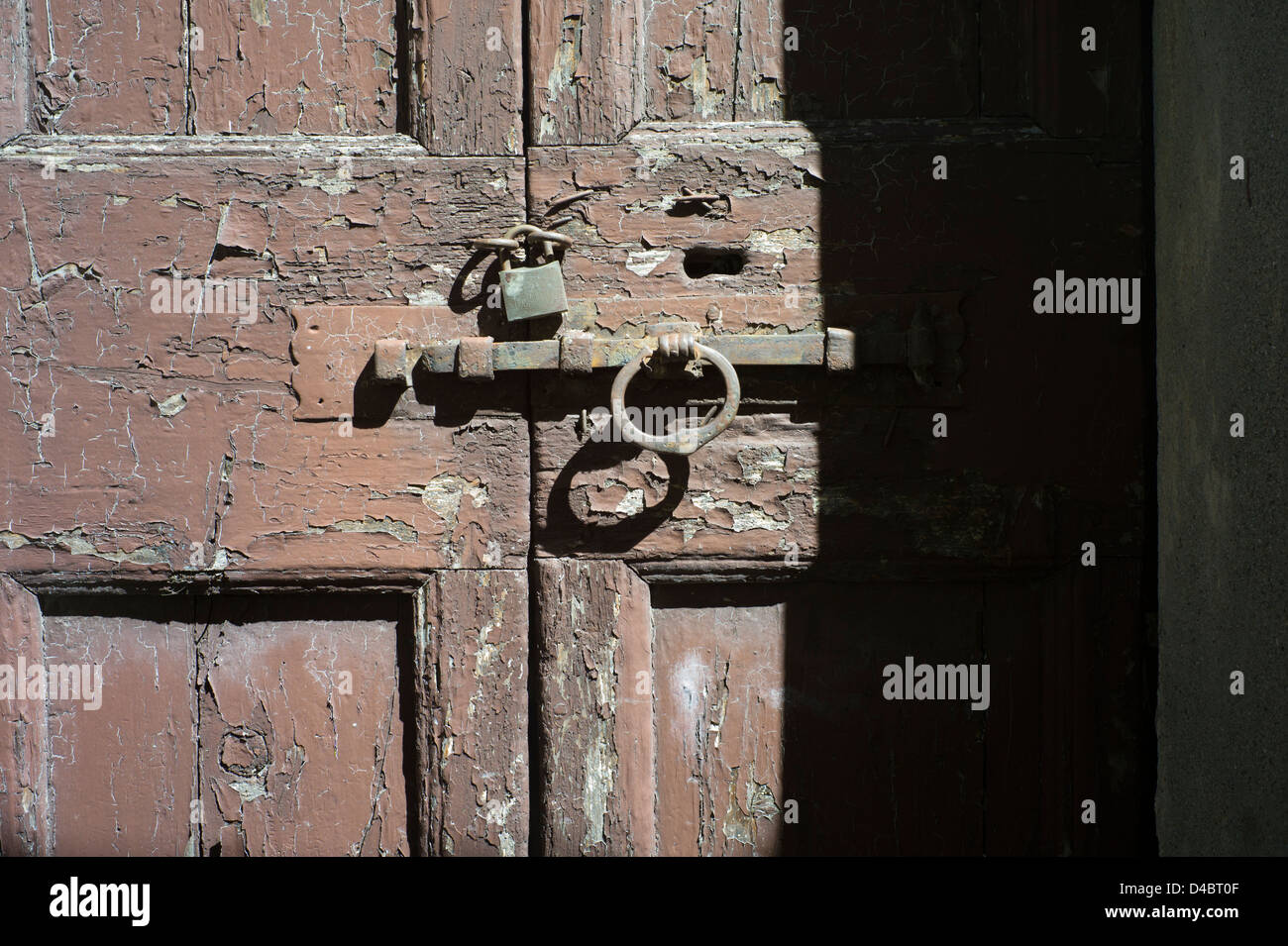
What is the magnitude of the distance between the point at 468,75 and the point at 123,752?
0.95 metres

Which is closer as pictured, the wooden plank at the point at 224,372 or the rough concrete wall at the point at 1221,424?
the rough concrete wall at the point at 1221,424

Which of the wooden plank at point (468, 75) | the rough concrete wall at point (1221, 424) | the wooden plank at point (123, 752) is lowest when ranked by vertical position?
the wooden plank at point (123, 752)

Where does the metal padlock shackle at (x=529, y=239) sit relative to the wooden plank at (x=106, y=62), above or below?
below

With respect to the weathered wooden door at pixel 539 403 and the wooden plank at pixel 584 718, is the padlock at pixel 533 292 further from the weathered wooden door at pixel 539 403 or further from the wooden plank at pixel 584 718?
the wooden plank at pixel 584 718

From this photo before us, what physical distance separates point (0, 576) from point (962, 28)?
1.37 metres

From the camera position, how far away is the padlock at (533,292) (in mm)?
1048

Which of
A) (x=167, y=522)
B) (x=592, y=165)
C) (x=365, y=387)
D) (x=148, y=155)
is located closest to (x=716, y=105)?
(x=592, y=165)

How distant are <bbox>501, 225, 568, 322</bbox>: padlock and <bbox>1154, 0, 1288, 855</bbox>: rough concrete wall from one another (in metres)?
0.72

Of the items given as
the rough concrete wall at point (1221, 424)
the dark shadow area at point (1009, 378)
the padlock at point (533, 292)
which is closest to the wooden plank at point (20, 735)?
the padlock at point (533, 292)

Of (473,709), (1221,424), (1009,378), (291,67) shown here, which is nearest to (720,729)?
(473,709)

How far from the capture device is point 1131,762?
3.59 ft

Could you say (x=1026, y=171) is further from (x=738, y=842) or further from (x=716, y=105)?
(x=738, y=842)

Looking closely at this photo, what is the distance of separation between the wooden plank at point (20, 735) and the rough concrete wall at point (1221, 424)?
1.38 meters

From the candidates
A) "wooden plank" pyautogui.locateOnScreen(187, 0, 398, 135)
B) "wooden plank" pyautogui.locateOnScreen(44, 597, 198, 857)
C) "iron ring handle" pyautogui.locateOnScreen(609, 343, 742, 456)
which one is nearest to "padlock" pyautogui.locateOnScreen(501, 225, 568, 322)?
"iron ring handle" pyautogui.locateOnScreen(609, 343, 742, 456)
